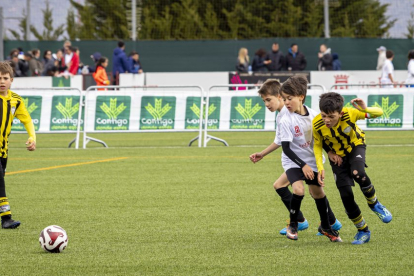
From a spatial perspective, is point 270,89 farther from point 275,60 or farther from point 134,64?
point 275,60

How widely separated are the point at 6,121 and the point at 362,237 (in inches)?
154

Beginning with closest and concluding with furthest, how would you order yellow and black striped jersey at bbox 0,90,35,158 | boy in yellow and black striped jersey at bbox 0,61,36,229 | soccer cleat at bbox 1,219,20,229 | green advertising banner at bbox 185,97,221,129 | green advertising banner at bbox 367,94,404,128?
1. soccer cleat at bbox 1,219,20,229
2. boy in yellow and black striped jersey at bbox 0,61,36,229
3. yellow and black striped jersey at bbox 0,90,35,158
4. green advertising banner at bbox 367,94,404,128
5. green advertising banner at bbox 185,97,221,129

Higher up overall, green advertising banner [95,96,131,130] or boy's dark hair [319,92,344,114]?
boy's dark hair [319,92,344,114]

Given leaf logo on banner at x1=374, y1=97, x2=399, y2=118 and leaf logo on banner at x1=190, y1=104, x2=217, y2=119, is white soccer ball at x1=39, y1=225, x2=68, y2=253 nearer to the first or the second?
leaf logo on banner at x1=190, y1=104, x2=217, y2=119

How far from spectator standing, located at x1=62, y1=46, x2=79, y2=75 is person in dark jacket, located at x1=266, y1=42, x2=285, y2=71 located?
22.0 ft

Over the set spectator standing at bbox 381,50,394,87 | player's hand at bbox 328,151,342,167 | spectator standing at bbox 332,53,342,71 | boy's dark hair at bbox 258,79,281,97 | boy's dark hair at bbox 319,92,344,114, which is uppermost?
spectator standing at bbox 332,53,342,71

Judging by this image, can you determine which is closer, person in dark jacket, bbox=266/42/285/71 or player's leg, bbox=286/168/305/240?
player's leg, bbox=286/168/305/240

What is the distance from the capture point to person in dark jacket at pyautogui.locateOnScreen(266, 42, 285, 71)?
28.9 meters

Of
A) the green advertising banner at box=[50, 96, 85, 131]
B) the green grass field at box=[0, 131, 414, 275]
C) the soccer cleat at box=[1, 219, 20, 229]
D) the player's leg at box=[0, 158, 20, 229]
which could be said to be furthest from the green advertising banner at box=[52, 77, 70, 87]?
the soccer cleat at box=[1, 219, 20, 229]

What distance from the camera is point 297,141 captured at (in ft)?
23.9

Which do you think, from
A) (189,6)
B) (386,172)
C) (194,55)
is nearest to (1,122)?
(386,172)

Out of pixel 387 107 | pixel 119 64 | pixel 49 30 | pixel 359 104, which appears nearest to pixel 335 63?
pixel 119 64

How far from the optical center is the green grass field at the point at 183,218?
20.3ft

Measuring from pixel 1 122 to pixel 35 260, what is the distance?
8.08 feet
